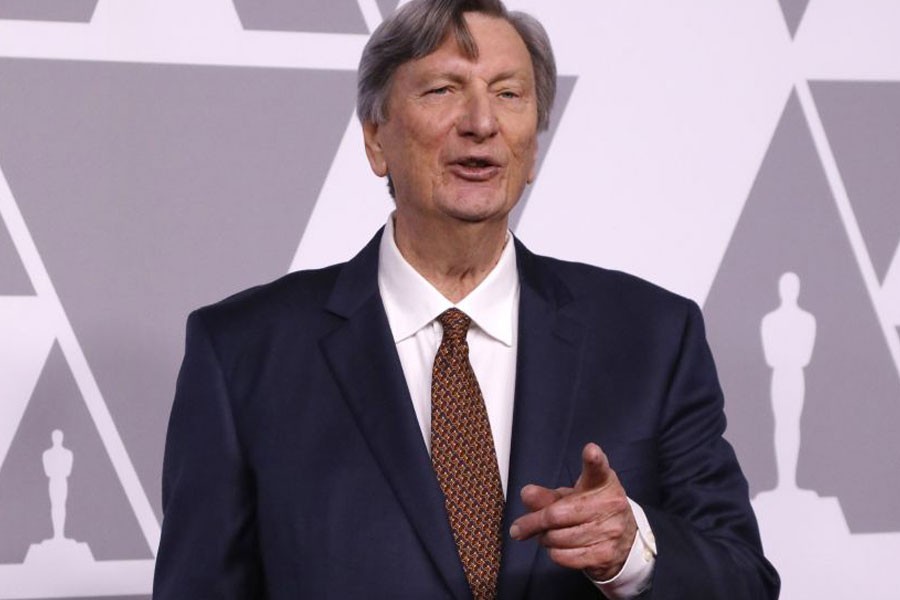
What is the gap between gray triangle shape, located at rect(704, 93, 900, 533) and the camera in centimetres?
253

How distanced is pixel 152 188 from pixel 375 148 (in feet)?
2.12

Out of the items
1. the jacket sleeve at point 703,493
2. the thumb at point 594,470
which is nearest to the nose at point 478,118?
the jacket sleeve at point 703,493

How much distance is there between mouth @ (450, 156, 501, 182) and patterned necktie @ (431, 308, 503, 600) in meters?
0.19

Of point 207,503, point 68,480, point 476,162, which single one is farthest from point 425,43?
point 68,480

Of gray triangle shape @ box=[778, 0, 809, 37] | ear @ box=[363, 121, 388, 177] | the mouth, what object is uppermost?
gray triangle shape @ box=[778, 0, 809, 37]

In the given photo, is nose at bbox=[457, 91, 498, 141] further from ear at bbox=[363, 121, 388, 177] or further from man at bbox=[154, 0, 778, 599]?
ear at bbox=[363, 121, 388, 177]

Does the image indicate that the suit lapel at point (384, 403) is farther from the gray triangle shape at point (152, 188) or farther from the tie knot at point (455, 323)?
the gray triangle shape at point (152, 188)

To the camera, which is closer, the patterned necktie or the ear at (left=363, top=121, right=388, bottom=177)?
the patterned necktie

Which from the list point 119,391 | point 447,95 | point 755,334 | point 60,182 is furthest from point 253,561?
point 755,334

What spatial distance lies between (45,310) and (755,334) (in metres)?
1.18

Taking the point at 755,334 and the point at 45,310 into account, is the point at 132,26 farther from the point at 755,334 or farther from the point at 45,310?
the point at 755,334

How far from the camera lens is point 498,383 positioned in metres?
1.70

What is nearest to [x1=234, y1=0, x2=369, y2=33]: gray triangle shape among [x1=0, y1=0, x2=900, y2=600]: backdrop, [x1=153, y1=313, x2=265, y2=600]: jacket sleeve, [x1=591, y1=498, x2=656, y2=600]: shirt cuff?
[x1=0, y1=0, x2=900, y2=600]: backdrop

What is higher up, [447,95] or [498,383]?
[447,95]
